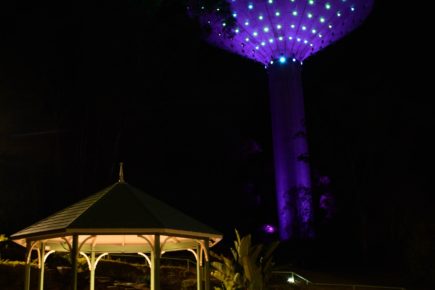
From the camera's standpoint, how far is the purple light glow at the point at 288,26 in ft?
121

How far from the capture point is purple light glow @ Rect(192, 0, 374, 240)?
34.3 m

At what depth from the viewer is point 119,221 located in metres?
10.1

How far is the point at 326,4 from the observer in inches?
1489

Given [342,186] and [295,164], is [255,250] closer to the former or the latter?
[342,186]

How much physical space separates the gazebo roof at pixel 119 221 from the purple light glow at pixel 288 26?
2636 centimetres

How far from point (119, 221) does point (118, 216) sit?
223 mm

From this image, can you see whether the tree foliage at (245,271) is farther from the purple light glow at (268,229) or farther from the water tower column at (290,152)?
the purple light glow at (268,229)

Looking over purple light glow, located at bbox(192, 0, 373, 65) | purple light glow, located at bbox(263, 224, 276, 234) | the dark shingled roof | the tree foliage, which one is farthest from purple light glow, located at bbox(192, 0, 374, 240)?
the dark shingled roof

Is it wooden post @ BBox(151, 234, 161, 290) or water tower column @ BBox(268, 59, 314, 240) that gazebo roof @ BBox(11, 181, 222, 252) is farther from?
water tower column @ BBox(268, 59, 314, 240)

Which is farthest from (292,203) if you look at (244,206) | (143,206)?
(143,206)

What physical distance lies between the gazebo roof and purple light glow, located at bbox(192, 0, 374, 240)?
2238 centimetres

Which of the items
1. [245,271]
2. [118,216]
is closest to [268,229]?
[245,271]

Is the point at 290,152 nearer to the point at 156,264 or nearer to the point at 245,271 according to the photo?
the point at 245,271

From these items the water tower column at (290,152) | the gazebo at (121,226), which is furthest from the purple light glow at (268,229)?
the gazebo at (121,226)
